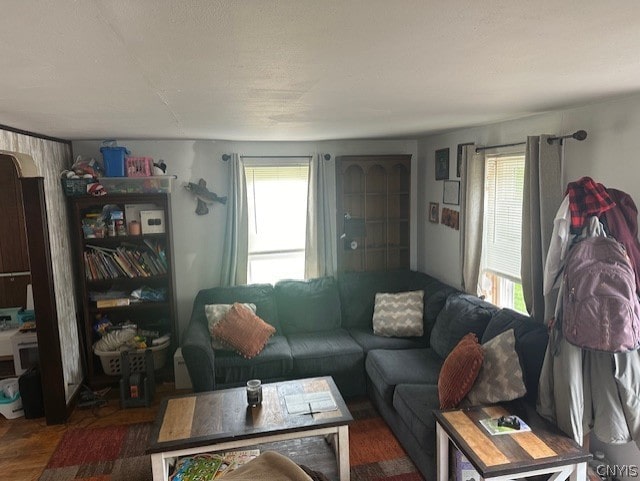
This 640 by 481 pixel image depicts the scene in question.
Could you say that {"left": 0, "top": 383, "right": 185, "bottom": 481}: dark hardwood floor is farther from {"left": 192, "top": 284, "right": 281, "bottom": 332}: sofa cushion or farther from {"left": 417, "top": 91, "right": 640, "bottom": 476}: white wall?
{"left": 417, "top": 91, "right": 640, "bottom": 476}: white wall

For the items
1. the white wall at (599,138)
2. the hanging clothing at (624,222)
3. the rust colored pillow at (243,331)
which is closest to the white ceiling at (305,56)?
the white wall at (599,138)

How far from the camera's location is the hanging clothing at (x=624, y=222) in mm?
2338

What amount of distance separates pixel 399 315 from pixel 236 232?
67.6 inches

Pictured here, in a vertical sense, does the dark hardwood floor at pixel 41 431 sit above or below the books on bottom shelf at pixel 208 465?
below

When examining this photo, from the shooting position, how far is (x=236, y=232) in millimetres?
4410

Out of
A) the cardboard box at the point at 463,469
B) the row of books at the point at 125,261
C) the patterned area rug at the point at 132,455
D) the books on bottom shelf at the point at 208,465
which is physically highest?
the row of books at the point at 125,261

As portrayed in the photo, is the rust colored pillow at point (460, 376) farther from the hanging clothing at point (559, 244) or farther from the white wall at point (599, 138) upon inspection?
the white wall at point (599, 138)

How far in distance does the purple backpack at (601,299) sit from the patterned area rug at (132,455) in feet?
4.53

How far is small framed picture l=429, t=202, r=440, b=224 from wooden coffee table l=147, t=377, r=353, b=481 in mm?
2316

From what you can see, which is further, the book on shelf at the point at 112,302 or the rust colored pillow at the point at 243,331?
the book on shelf at the point at 112,302

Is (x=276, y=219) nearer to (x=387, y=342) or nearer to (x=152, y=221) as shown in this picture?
(x=152, y=221)

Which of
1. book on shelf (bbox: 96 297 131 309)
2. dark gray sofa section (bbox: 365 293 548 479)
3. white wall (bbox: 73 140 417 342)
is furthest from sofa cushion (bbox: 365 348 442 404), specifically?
book on shelf (bbox: 96 297 131 309)

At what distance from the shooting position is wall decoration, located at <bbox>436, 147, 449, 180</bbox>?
4363 millimetres

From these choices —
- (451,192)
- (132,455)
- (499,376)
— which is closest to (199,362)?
(132,455)
